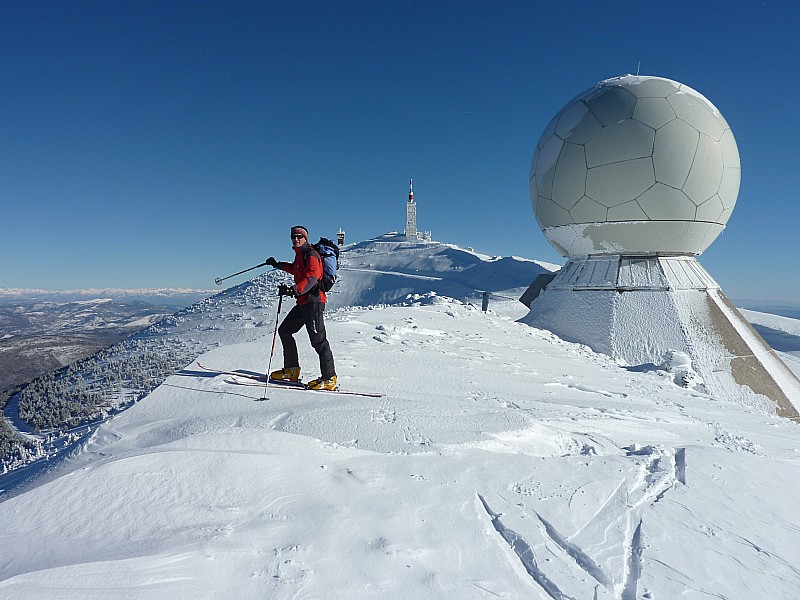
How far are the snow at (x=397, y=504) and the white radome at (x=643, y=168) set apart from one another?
19.4 ft

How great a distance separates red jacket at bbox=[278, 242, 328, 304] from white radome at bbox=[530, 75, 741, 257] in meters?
7.57

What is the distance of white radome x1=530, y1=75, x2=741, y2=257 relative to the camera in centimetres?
885

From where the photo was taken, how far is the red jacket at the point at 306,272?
14.4 ft

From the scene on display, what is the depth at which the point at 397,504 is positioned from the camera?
7.56 feet

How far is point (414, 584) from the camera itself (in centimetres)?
175

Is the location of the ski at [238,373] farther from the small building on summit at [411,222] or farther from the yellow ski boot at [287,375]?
the small building on summit at [411,222]

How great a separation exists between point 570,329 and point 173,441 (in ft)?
30.1

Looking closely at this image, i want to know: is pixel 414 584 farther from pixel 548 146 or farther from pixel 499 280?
pixel 499 280

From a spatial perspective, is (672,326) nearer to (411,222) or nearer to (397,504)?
(397,504)

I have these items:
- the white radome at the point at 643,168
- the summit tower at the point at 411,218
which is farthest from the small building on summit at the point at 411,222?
the white radome at the point at 643,168

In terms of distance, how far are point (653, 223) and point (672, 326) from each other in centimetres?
237

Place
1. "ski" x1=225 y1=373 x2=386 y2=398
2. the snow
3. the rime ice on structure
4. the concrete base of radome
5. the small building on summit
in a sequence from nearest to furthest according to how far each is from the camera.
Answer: the snow
"ski" x1=225 y1=373 x2=386 y2=398
the concrete base of radome
the rime ice on structure
the small building on summit

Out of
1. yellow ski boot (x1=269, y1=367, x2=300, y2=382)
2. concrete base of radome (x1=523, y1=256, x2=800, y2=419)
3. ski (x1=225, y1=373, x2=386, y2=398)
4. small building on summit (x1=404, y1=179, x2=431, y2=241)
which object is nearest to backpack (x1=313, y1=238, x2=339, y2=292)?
yellow ski boot (x1=269, y1=367, x2=300, y2=382)

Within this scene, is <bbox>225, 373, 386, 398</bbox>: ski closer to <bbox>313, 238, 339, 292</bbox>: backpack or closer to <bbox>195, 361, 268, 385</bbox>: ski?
<bbox>195, 361, 268, 385</bbox>: ski
